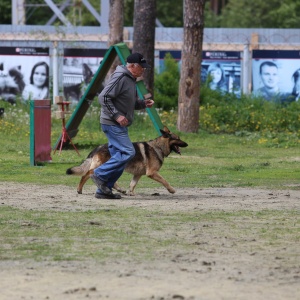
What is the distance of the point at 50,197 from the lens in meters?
13.6

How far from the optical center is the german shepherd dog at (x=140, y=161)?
46.0ft

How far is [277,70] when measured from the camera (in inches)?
1282

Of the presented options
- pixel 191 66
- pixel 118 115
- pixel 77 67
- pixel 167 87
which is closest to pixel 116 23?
pixel 167 87

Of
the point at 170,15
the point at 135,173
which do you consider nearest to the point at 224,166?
the point at 135,173

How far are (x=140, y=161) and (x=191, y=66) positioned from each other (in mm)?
11098

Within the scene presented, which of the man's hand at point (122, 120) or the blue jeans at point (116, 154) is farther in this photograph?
the blue jeans at point (116, 154)

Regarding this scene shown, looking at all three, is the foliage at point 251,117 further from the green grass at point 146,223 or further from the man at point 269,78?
the green grass at point 146,223

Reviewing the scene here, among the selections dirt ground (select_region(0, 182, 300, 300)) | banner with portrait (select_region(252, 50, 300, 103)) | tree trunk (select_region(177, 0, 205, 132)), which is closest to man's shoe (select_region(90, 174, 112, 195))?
dirt ground (select_region(0, 182, 300, 300))

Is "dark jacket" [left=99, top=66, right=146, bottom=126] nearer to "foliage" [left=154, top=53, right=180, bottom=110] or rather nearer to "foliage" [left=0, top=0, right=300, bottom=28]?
"foliage" [left=154, top=53, right=180, bottom=110]

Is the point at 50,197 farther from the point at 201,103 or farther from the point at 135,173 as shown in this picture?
the point at 201,103

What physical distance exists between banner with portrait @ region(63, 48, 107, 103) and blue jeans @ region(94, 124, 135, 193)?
19008mm

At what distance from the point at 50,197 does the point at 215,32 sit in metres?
23.2

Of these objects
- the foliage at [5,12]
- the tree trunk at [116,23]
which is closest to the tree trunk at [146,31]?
the tree trunk at [116,23]

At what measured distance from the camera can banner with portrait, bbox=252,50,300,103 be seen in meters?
32.3
